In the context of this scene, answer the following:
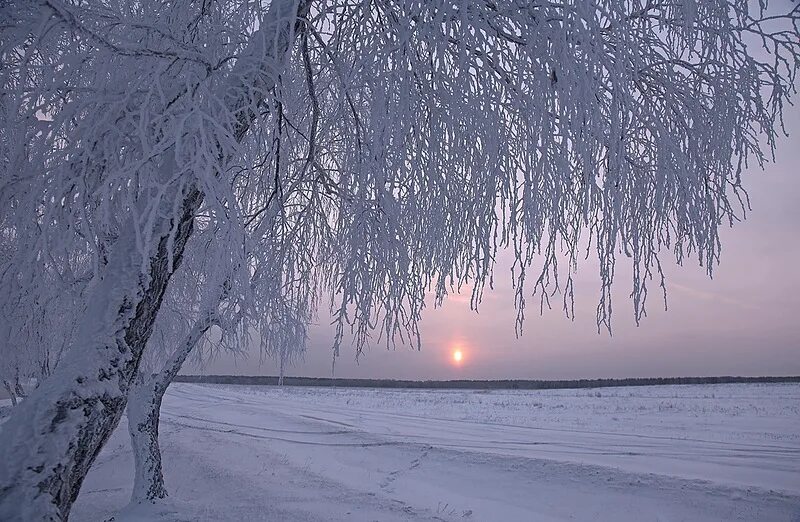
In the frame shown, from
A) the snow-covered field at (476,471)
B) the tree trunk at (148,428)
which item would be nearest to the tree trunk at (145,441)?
the tree trunk at (148,428)

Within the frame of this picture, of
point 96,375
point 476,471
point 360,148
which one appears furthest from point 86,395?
point 476,471

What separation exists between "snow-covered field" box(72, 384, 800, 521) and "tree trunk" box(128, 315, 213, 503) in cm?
39

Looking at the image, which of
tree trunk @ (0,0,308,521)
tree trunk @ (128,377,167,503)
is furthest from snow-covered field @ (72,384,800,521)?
tree trunk @ (0,0,308,521)

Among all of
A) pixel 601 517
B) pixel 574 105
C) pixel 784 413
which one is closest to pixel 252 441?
pixel 601 517

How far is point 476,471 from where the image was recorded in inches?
394

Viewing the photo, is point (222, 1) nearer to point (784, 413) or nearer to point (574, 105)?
point (574, 105)

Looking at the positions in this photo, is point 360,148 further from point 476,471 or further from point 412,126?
point 476,471

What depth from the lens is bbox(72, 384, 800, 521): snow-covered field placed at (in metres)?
7.27

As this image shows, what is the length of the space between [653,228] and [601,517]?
5.39 meters

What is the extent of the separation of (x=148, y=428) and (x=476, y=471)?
5.99m

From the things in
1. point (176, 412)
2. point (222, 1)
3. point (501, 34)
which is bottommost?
point (176, 412)

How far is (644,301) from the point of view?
3.00 m

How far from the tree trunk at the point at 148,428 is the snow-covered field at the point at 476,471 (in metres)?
0.39

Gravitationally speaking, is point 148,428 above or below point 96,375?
below
